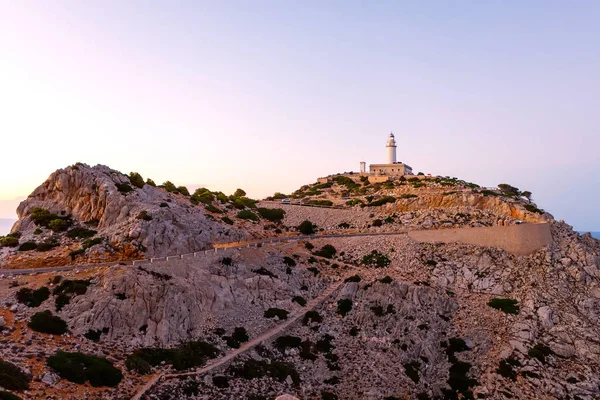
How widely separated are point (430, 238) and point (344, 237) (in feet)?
29.6

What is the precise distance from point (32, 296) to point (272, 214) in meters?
37.9

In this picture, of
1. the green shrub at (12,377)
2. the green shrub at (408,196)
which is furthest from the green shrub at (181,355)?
the green shrub at (408,196)

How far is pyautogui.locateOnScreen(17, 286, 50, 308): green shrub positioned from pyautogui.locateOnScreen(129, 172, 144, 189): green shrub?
812 inches

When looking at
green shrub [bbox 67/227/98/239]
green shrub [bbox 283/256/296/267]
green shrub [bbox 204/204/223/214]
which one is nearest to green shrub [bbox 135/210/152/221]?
green shrub [bbox 67/227/98/239]

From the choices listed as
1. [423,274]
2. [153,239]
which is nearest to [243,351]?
[153,239]

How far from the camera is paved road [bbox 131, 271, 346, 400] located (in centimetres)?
2502

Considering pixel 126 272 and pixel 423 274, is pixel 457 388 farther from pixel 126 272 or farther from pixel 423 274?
pixel 126 272

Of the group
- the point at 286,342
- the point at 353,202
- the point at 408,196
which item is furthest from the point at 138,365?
the point at 353,202

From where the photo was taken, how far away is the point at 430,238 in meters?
48.6

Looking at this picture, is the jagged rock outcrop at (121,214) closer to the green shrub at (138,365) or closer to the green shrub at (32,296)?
the green shrub at (32,296)

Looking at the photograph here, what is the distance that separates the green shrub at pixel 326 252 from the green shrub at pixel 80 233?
68.1 feet

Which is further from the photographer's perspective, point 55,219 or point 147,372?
point 55,219

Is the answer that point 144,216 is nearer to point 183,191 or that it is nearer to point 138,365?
point 138,365

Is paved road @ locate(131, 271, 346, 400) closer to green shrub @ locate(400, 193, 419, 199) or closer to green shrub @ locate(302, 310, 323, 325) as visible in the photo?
green shrub @ locate(302, 310, 323, 325)
